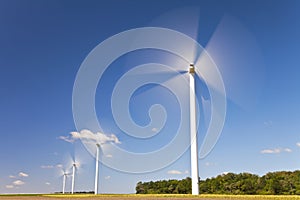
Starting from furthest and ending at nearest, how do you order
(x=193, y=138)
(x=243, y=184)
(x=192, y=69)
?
(x=243, y=184), (x=192, y=69), (x=193, y=138)

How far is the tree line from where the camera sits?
94.5 meters

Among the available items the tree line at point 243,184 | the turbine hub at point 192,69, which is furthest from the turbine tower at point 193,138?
the tree line at point 243,184

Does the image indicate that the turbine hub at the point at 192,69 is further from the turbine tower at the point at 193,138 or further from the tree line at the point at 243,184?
the tree line at the point at 243,184

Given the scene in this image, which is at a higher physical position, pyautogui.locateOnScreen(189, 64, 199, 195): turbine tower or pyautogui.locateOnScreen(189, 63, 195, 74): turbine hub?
pyautogui.locateOnScreen(189, 63, 195, 74): turbine hub

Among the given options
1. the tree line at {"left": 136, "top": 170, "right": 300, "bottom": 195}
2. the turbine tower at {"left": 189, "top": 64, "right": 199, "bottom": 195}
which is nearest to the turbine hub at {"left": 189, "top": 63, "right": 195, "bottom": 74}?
the turbine tower at {"left": 189, "top": 64, "right": 199, "bottom": 195}

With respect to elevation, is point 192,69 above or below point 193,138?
above

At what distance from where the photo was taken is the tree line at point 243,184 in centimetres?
9450

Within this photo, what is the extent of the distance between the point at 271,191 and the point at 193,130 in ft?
213

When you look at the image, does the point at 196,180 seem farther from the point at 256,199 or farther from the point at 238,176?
the point at 238,176

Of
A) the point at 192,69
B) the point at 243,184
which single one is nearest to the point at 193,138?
the point at 192,69

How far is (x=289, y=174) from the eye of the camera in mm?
100938

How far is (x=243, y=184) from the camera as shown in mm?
104562

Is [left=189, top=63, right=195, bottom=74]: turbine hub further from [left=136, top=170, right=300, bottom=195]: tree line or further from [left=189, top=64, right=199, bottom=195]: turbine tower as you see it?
[left=136, top=170, right=300, bottom=195]: tree line

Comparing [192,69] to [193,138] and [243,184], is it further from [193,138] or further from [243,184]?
[243,184]
